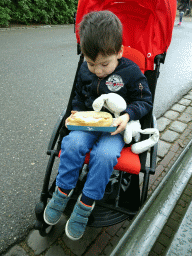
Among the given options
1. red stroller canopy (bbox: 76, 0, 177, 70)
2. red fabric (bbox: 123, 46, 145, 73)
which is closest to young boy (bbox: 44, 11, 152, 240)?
red fabric (bbox: 123, 46, 145, 73)

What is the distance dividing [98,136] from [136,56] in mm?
853

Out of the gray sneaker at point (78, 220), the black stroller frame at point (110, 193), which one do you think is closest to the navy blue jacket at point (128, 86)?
the black stroller frame at point (110, 193)

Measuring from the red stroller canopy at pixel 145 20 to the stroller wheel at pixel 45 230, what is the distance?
1.58 m

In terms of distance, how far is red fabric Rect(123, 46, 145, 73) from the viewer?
6.11 feet

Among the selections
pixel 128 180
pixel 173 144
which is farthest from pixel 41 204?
pixel 173 144

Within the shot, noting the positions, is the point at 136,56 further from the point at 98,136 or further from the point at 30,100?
the point at 30,100

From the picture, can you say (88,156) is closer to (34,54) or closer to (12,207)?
(12,207)

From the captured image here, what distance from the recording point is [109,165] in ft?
4.33

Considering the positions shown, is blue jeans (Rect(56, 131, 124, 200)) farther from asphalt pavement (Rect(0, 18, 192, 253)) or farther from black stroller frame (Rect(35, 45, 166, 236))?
asphalt pavement (Rect(0, 18, 192, 253))

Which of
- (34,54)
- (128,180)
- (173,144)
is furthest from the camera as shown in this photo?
(34,54)

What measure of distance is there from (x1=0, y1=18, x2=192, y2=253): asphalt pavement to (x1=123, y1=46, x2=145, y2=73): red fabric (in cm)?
139

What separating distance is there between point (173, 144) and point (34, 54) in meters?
4.19

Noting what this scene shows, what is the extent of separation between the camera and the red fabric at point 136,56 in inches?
73.3

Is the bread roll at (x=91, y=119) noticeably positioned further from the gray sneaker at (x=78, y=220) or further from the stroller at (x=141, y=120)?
the gray sneaker at (x=78, y=220)
